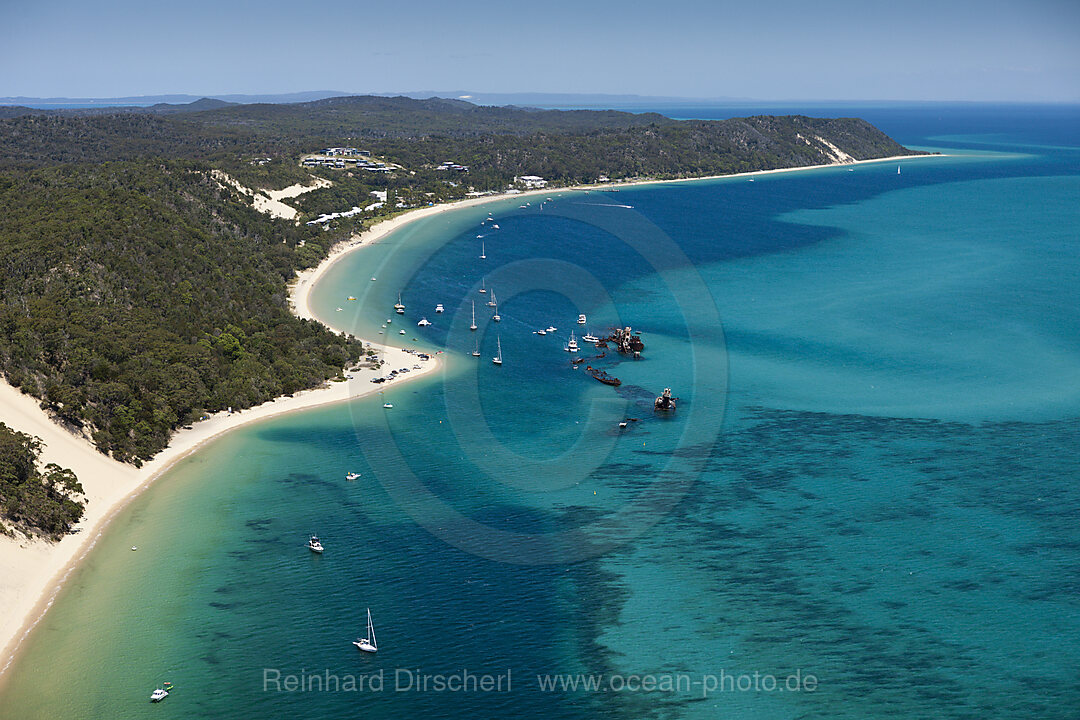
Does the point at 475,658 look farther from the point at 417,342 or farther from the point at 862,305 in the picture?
the point at 862,305

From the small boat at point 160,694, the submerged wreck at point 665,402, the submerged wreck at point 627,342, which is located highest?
the submerged wreck at point 627,342

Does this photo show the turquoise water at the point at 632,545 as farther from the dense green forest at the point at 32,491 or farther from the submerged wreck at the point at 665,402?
the dense green forest at the point at 32,491

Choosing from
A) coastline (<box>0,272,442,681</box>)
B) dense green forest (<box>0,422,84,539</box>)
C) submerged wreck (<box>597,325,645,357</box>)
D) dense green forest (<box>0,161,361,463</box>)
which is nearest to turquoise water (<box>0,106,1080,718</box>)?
coastline (<box>0,272,442,681</box>)

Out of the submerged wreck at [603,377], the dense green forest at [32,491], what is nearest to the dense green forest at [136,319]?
the dense green forest at [32,491]

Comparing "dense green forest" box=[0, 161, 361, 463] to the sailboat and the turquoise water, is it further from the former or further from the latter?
the sailboat

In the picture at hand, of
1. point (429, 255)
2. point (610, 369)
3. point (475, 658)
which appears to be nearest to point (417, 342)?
point (610, 369)
